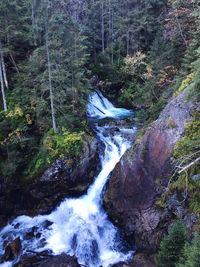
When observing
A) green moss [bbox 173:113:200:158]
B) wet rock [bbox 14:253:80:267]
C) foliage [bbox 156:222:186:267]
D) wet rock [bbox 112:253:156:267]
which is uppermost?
green moss [bbox 173:113:200:158]

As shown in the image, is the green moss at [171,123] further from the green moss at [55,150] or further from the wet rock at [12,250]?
the wet rock at [12,250]

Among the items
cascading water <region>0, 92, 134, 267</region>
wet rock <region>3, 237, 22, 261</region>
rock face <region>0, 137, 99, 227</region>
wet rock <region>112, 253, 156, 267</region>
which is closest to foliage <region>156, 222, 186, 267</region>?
wet rock <region>112, 253, 156, 267</region>

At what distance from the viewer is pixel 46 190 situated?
2073cm

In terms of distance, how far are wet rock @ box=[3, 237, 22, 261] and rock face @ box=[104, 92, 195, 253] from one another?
5379 millimetres

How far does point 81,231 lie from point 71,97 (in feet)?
36.3

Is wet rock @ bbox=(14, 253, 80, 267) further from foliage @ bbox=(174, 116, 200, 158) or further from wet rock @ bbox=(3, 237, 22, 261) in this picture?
foliage @ bbox=(174, 116, 200, 158)

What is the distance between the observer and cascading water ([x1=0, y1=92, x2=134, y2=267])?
58.6ft

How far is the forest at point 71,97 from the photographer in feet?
49.6

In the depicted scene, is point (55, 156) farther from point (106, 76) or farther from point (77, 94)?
point (106, 76)

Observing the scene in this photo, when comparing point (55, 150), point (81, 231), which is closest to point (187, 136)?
point (81, 231)

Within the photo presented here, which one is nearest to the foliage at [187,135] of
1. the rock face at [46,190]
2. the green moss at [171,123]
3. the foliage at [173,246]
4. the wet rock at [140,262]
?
the green moss at [171,123]

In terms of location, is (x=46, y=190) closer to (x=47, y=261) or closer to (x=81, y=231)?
(x=81, y=231)

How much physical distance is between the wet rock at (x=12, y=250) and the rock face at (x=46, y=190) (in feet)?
7.76

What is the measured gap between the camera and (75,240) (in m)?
18.6
